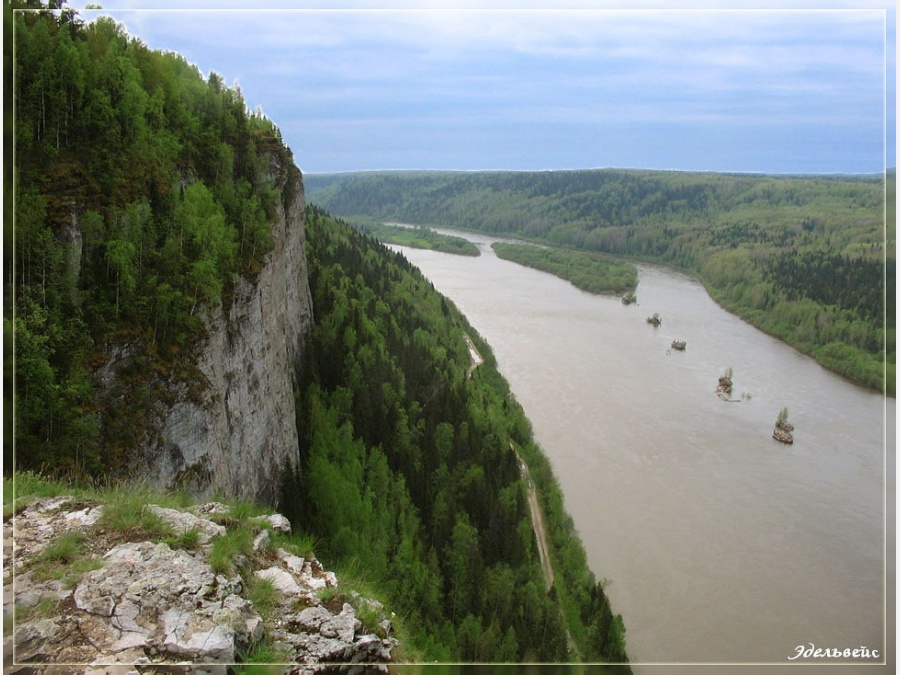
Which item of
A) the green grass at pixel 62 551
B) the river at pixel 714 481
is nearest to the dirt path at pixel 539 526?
the river at pixel 714 481

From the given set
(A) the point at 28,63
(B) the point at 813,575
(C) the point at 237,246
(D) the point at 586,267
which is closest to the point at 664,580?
(B) the point at 813,575

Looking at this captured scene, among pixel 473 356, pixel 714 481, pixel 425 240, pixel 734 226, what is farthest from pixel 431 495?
pixel 425 240

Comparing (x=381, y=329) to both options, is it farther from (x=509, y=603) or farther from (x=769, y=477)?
(x=769, y=477)

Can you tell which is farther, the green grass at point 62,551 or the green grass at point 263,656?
the green grass at point 62,551

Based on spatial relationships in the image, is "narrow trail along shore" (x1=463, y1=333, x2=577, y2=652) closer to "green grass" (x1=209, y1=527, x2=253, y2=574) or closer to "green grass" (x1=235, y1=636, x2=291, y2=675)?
"green grass" (x1=209, y1=527, x2=253, y2=574)

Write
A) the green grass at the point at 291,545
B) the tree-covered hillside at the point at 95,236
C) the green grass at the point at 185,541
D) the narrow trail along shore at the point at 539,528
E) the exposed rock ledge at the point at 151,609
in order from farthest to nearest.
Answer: the narrow trail along shore at the point at 539,528, the tree-covered hillside at the point at 95,236, the green grass at the point at 291,545, the green grass at the point at 185,541, the exposed rock ledge at the point at 151,609

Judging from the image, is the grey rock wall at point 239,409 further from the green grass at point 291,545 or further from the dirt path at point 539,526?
the dirt path at point 539,526

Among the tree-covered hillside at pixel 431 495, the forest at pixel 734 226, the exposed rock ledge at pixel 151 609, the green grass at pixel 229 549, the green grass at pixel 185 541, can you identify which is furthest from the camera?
the tree-covered hillside at pixel 431 495
